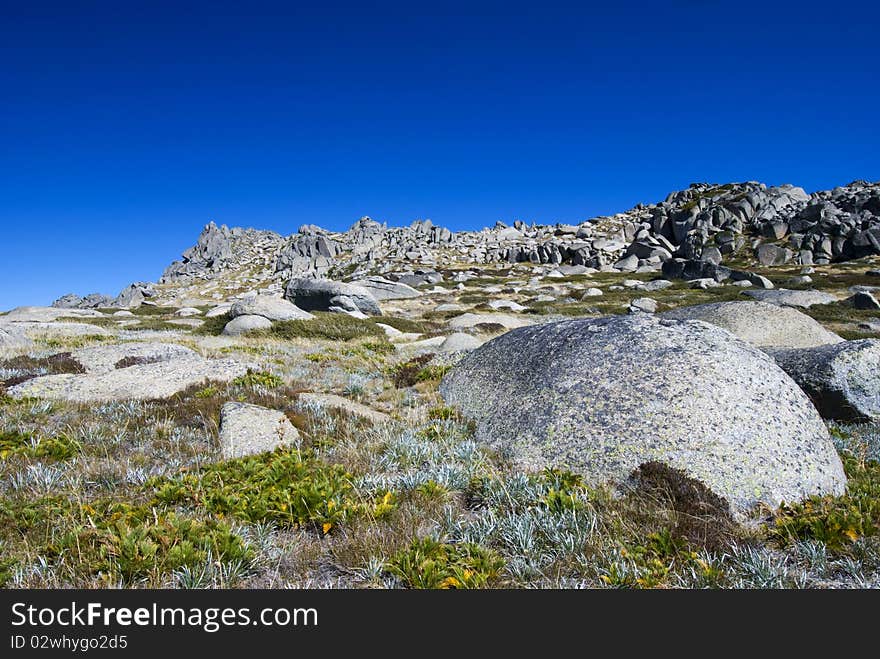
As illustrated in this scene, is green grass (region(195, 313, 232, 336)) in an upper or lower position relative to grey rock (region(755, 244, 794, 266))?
lower

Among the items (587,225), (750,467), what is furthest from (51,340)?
(587,225)

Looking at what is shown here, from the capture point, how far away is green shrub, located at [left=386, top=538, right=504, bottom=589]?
12.0 feet

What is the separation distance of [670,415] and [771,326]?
15.9 m

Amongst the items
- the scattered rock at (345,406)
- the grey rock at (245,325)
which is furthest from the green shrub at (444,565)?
the grey rock at (245,325)

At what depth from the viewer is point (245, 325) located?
78.9ft

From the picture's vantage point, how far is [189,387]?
1002cm

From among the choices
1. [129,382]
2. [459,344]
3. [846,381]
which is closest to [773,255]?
[459,344]

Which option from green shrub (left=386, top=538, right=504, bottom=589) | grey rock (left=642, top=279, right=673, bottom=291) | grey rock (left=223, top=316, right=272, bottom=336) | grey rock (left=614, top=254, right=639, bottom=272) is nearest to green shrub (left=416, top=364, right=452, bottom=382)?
green shrub (left=386, top=538, right=504, bottom=589)

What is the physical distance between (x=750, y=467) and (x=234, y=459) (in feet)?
20.4

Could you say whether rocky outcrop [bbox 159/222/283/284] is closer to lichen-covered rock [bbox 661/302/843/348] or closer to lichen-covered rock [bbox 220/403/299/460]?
lichen-covered rock [bbox 661/302/843/348]

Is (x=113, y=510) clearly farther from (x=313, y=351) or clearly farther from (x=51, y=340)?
(x=51, y=340)

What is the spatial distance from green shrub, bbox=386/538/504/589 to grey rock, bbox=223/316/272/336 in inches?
853

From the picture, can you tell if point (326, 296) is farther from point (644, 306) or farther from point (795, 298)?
point (795, 298)

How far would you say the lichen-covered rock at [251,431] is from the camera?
6.56 meters
